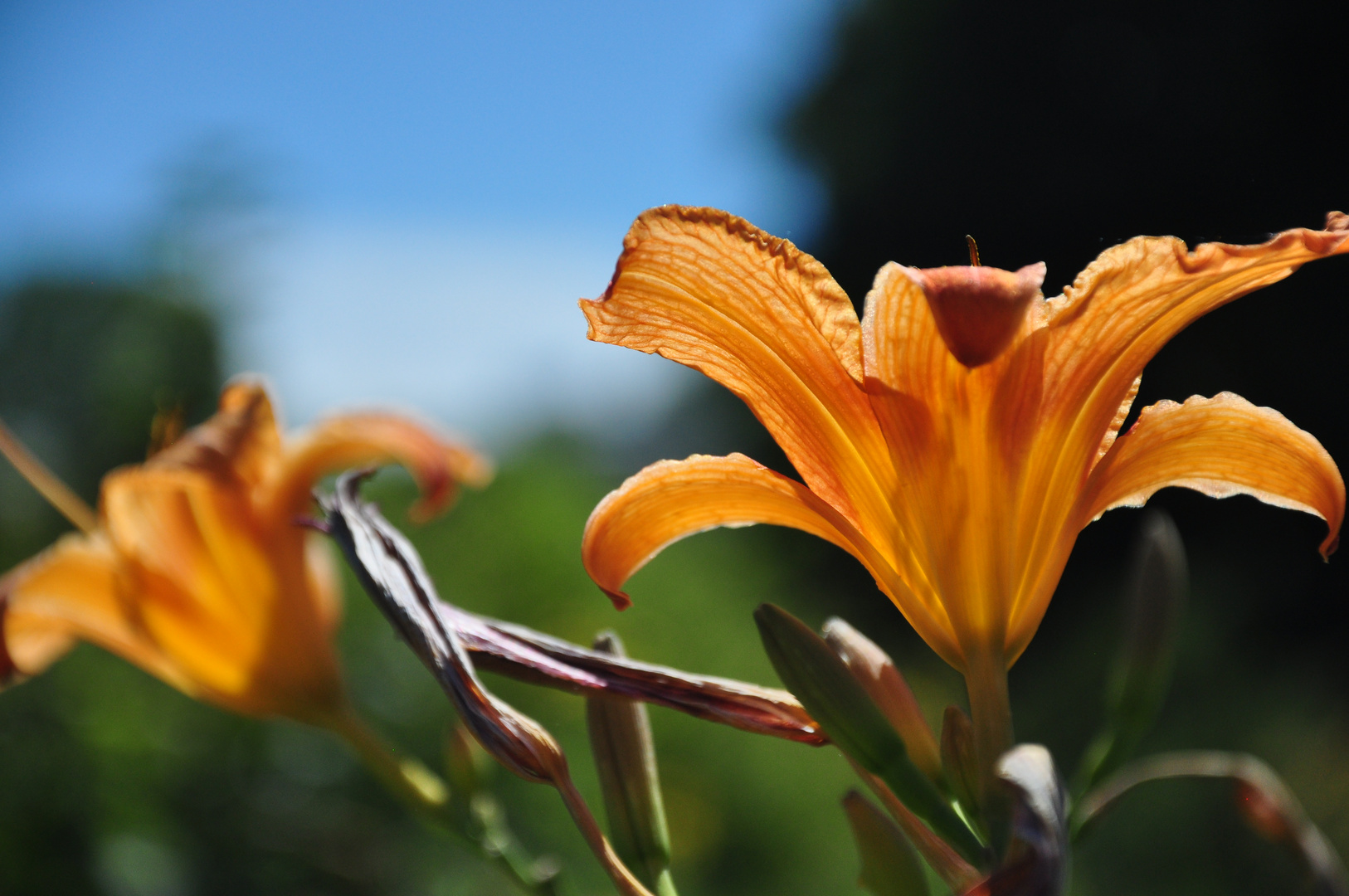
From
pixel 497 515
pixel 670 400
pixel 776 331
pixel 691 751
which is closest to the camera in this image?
pixel 776 331

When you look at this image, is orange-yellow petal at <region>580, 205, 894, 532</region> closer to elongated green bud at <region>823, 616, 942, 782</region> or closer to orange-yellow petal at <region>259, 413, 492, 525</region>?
elongated green bud at <region>823, 616, 942, 782</region>

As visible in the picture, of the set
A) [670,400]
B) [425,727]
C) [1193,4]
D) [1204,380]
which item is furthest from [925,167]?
[425,727]

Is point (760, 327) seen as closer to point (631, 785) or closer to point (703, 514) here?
point (703, 514)

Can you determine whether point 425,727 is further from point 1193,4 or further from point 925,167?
point 1193,4

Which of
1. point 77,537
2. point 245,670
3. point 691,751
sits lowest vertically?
point 691,751

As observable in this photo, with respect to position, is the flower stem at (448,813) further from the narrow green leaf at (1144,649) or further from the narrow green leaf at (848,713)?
the narrow green leaf at (1144,649)

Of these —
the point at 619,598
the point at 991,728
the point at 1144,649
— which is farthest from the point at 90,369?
the point at 991,728
